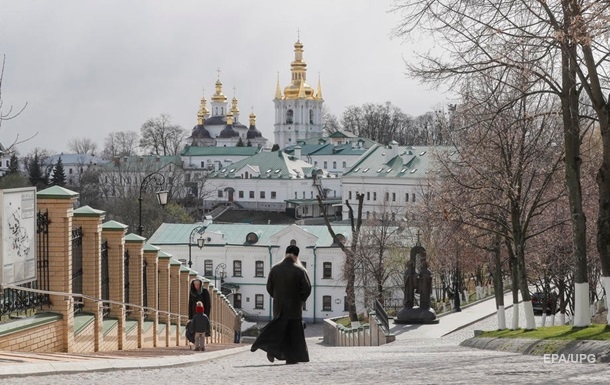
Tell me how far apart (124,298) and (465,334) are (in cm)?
2167

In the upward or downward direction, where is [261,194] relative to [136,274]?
upward

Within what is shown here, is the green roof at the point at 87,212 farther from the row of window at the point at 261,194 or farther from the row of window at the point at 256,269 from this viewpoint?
the row of window at the point at 261,194

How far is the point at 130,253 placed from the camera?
66.4 feet

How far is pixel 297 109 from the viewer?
193 metres

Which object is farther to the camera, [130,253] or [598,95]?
[130,253]

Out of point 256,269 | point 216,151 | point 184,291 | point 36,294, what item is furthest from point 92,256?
point 216,151

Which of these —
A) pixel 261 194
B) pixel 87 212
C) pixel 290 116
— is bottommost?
pixel 87 212

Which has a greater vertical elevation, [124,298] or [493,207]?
[493,207]

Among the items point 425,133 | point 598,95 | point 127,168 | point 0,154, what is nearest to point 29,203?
point 0,154

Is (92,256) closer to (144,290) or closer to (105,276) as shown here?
(105,276)

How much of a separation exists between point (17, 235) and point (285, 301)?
336 cm

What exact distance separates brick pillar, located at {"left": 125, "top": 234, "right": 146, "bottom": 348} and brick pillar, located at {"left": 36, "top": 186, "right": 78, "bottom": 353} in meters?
5.01

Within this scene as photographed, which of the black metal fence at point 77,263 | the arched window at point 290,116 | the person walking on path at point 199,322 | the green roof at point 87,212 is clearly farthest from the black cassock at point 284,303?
the arched window at point 290,116

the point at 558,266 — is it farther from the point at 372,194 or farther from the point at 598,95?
the point at 372,194
